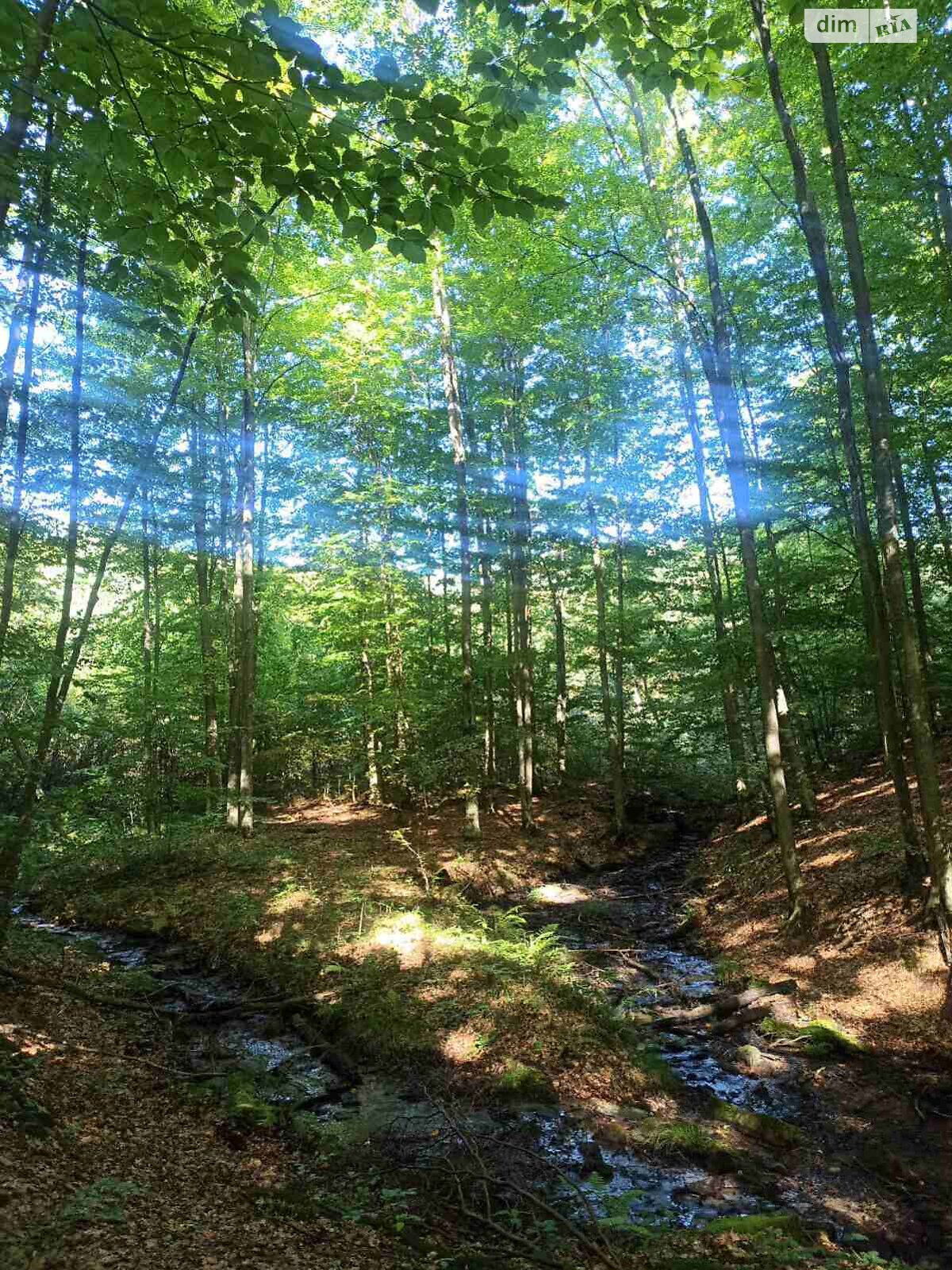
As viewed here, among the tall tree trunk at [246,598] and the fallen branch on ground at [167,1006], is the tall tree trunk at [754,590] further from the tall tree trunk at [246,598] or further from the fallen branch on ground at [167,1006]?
the tall tree trunk at [246,598]

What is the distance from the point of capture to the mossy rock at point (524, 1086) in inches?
233

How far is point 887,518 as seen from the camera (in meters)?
6.97

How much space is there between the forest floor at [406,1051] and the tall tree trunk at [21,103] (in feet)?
16.8

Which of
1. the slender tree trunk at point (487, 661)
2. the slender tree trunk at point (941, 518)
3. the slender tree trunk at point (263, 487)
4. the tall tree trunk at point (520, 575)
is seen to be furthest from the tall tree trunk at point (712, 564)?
the slender tree trunk at point (263, 487)

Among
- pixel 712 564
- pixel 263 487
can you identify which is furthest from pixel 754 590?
pixel 263 487

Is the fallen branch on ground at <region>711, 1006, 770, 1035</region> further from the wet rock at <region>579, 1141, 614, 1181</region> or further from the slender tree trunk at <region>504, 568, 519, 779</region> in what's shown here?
the slender tree trunk at <region>504, 568, 519, 779</region>

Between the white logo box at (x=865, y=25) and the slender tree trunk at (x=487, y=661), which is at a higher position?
the white logo box at (x=865, y=25)

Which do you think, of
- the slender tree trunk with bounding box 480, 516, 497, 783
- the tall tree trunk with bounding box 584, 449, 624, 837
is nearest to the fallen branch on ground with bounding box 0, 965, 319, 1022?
the slender tree trunk with bounding box 480, 516, 497, 783

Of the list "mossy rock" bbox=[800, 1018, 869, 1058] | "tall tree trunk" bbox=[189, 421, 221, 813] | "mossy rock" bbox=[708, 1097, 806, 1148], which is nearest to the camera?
"mossy rock" bbox=[708, 1097, 806, 1148]

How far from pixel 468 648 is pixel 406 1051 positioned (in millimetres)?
9286

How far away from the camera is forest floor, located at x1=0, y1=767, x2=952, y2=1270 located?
3.99 m

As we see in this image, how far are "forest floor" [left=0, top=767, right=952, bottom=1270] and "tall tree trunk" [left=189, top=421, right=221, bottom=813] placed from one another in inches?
117

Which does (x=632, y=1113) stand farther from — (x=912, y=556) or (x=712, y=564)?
(x=712, y=564)

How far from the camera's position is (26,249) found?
7.16 m
